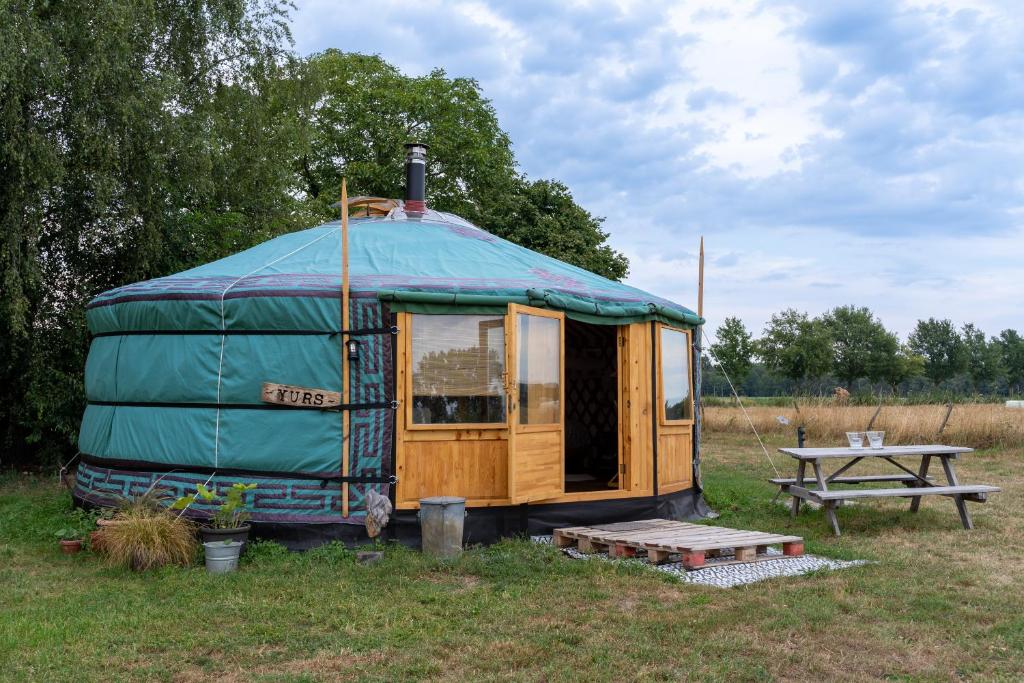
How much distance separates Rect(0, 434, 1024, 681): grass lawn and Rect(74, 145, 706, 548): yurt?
1.34ft

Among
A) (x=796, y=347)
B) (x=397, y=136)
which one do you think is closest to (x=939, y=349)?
(x=796, y=347)

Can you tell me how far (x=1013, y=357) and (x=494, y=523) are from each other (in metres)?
47.5

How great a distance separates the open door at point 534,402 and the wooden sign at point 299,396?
108 centimetres

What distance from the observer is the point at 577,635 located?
358 centimetres

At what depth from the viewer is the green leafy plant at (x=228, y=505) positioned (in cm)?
491

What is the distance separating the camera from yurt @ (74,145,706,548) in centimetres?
528

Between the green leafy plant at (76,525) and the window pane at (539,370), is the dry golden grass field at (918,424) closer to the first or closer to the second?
the window pane at (539,370)

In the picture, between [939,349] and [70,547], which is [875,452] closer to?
[70,547]

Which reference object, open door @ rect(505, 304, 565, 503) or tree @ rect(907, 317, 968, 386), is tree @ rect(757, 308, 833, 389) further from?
open door @ rect(505, 304, 565, 503)

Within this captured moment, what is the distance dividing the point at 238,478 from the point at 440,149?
540 inches

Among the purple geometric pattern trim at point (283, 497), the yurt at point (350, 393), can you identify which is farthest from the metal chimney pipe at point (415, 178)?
the purple geometric pattern trim at point (283, 497)

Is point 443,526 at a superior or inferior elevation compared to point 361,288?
inferior

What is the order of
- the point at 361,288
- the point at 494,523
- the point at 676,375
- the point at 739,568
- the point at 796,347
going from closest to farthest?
1. the point at 739,568
2. the point at 361,288
3. the point at 494,523
4. the point at 676,375
5. the point at 796,347

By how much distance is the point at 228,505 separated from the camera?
4.90 m
